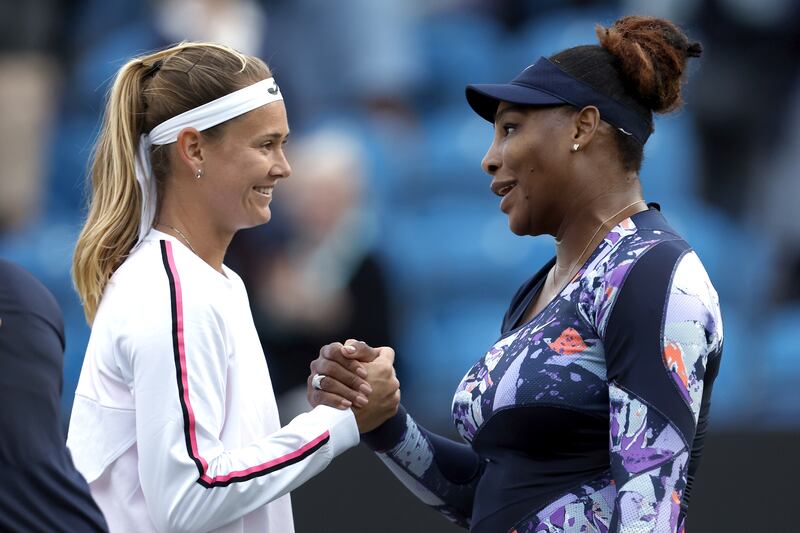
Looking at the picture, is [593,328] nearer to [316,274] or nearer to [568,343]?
[568,343]

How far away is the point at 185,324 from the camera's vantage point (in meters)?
2.21

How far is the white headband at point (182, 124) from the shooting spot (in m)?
2.41

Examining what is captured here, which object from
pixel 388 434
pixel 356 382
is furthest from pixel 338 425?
pixel 388 434

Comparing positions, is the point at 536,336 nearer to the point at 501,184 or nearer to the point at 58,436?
the point at 501,184

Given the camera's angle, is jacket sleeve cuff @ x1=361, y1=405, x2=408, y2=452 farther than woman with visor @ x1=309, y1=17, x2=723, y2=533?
Yes

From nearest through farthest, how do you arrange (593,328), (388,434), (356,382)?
(593,328) < (356,382) < (388,434)

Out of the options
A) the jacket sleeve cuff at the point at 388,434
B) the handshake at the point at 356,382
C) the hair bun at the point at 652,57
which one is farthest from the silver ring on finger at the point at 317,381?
the hair bun at the point at 652,57

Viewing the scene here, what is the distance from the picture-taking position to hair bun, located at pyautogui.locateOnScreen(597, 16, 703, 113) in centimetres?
238

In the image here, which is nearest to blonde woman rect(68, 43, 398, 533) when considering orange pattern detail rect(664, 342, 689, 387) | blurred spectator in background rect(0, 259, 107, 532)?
blurred spectator in background rect(0, 259, 107, 532)

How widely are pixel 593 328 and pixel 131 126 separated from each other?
0.99 m

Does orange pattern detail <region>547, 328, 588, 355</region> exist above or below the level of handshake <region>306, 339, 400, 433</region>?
above

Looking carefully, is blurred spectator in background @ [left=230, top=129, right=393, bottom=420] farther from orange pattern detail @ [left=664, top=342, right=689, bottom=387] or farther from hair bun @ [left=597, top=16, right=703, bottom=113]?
orange pattern detail @ [left=664, top=342, right=689, bottom=387]

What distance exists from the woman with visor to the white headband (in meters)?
0.44

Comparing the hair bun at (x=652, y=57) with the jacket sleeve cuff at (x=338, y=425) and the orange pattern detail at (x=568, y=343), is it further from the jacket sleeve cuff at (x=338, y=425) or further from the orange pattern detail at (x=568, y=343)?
the jacket sleeve cuff at (x=338, y=425)
